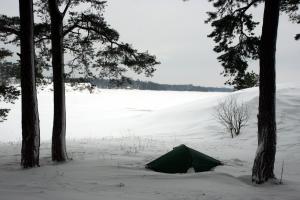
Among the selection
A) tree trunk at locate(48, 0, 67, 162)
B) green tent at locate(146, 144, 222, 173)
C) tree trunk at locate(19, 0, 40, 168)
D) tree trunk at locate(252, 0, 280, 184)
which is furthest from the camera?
tree trunk at locate(48, 0, 67, 162)

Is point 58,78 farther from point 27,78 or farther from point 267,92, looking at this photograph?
point 267,92

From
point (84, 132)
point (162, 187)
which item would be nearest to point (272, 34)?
point (162, 187)

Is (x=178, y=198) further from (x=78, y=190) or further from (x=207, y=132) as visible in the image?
(x=207, y=132)

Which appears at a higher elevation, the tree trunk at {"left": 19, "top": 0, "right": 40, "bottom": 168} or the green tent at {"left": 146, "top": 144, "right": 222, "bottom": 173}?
the tree trunk at {"left": 19, "top": 0, "right": 40, "bottom": 168}

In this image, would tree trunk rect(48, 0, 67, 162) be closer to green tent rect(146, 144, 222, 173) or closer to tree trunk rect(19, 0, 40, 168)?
tree trunk rect(19, 0, 40, 168)

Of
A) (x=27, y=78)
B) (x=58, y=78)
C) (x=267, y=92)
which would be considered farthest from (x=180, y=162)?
(x=27, y=78)

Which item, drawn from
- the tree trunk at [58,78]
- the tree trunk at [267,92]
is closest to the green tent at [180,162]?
the tree trunk at [267,92]

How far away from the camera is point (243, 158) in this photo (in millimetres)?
12875

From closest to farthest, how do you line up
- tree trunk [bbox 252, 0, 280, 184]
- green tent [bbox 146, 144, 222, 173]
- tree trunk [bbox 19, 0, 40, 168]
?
1. tree trunk [bbox 252, 0, 280, 184]
2. tree trunk [bbox 19, 0, 40, 168]
3. green tent [bbox 146, 144, 222, 173]

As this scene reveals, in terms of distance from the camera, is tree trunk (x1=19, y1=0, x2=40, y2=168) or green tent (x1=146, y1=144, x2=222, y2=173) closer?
tree trunk (x1=19, y1=0, x2=40, y2=168)

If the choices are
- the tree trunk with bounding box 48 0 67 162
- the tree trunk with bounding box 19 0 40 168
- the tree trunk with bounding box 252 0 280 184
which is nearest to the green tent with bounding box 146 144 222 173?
the tree trunk with bounding box 252 0 280 184

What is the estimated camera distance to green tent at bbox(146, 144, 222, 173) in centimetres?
968

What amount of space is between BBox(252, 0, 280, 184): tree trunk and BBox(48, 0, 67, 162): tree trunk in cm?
623

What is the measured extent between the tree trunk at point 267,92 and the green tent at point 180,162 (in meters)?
2.07
